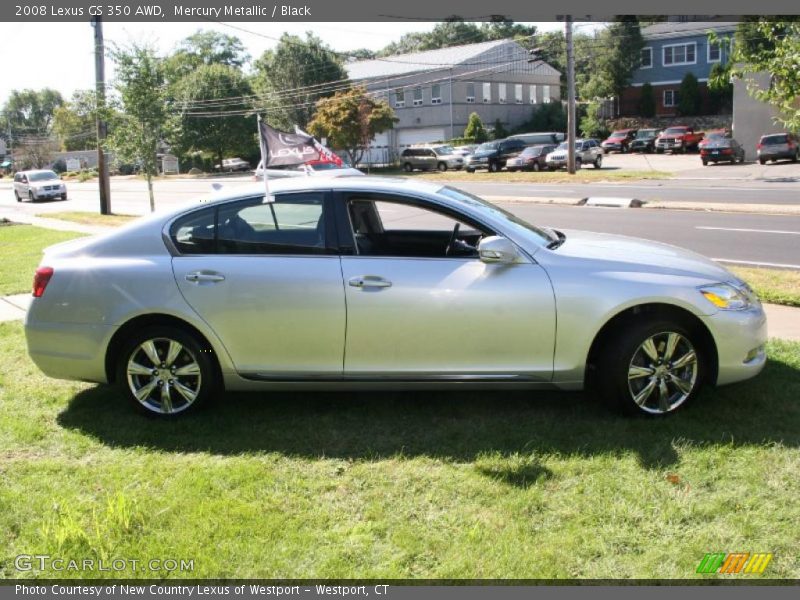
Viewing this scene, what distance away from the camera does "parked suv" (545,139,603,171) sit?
132 ft

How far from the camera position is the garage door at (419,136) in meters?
62.3

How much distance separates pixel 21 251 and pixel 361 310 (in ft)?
39.1

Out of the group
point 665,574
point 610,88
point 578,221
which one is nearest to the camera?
point 665,574

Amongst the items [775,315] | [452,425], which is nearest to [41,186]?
[775,315]

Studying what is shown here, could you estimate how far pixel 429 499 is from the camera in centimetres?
394

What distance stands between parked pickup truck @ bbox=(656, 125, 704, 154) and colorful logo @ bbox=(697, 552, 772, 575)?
49.5 m

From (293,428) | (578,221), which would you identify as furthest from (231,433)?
(578,221)

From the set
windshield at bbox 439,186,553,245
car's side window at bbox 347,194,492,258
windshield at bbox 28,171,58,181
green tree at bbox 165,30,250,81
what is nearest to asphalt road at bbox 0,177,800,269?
car's side window at bbox 347,194,492,258

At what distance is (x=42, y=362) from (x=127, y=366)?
629mm

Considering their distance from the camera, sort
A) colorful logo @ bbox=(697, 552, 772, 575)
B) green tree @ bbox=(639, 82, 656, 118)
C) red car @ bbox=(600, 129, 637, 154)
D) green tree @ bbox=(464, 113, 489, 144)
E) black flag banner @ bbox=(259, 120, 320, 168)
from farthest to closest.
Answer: green tree @ bbox=(639, 82, 656, 118) < green tree @ bbox=(464, 113, 489, 144) < red car @ bbox=(600, 129, 637, 154) < black flag banner @ bbox=(259, 120, 320, 168) < colorful logo @ bbox=(697, 552, 772, 575)

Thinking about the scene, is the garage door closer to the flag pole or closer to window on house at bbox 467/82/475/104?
window on house at bbox 467/82/475/104

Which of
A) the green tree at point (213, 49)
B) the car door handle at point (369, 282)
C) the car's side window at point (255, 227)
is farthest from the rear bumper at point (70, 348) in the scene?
the green tree at point (213, 49)

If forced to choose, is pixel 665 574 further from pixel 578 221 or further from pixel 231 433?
pixel 578 221

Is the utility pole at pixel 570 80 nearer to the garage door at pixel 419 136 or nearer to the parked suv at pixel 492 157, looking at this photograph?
the parked suv at pixel 492 157
